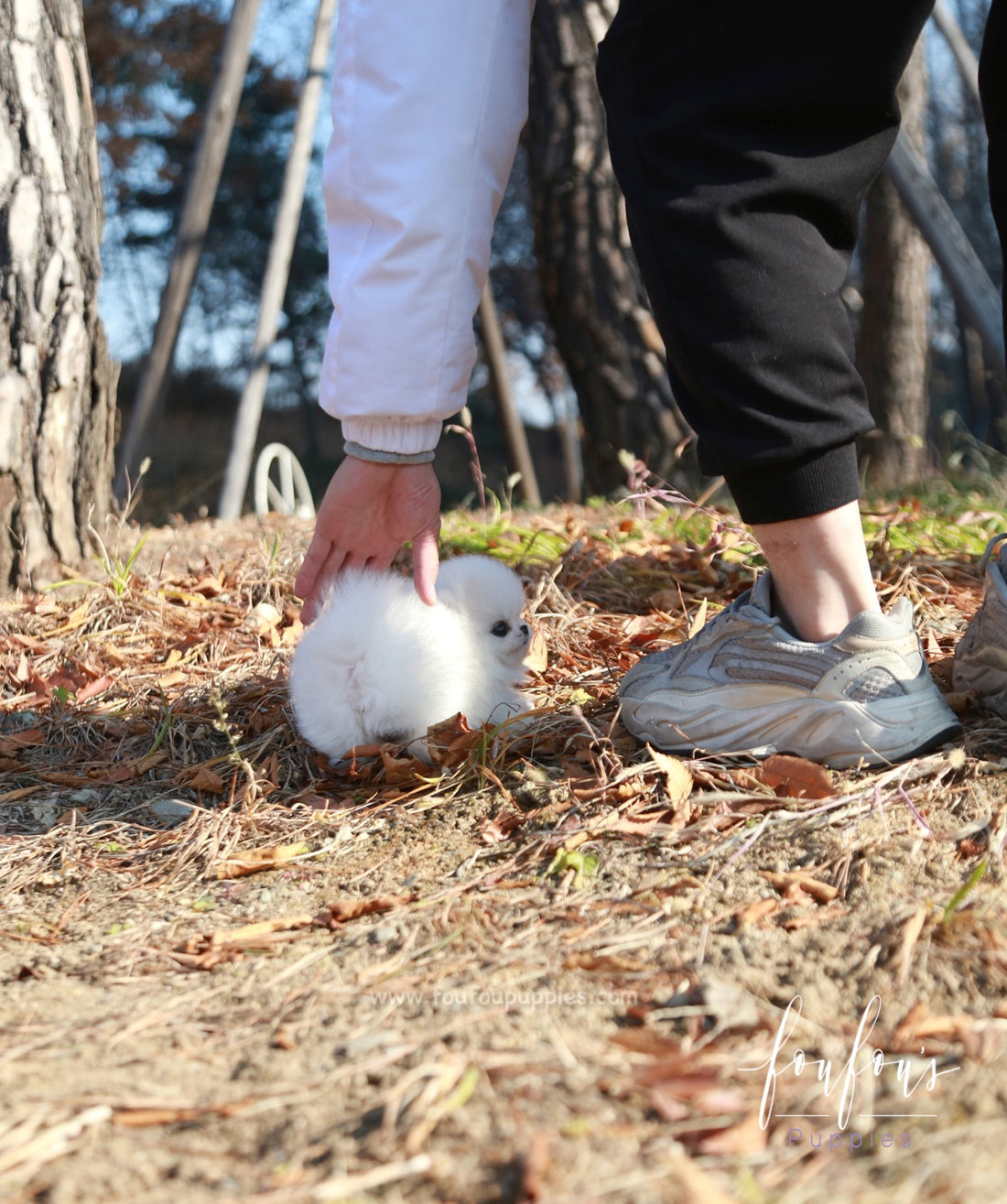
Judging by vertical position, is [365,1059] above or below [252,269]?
below

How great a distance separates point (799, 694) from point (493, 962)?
64 centimetres

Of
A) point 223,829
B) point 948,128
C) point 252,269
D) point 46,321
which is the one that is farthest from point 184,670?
point 948,128

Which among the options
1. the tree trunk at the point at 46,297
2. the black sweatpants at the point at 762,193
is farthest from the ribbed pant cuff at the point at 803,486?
the tree trunk at the point at 46,297

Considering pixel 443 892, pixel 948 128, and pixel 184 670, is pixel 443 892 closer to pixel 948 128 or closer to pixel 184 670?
pixel 184 670

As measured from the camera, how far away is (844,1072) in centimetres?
91

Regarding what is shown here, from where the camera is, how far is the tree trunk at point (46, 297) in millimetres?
2482

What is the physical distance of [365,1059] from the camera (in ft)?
3.13

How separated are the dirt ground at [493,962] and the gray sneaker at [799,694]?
5 centimetres

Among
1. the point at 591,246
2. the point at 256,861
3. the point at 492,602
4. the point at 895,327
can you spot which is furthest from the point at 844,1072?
the point at 895,327

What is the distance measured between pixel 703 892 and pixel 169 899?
0.74 meters

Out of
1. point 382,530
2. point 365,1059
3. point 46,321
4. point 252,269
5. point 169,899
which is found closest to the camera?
point 365,1059

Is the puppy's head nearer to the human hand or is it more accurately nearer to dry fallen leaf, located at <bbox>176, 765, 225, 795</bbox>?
the human hand

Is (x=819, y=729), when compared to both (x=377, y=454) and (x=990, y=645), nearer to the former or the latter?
(x=990, y=645)

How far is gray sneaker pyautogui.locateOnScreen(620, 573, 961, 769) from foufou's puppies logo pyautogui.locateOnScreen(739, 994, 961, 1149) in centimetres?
56
